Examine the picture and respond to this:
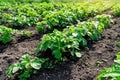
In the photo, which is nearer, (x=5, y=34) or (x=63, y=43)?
(x=63, y=43)

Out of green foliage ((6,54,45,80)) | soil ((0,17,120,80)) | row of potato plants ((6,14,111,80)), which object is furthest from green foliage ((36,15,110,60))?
green foliage ((6,54,45,80))

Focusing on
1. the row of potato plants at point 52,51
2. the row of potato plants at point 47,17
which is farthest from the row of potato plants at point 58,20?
the row of potato plants at point 52,51

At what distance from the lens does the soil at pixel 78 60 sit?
4.46 meters

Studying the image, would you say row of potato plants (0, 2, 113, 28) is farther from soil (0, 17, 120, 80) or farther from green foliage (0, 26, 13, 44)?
green foliage (0, 26, 13, 44)

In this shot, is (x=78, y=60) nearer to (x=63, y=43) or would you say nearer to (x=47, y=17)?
(x=63, y=43)

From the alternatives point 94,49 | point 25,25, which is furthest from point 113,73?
point 25,25

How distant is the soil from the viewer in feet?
14.6

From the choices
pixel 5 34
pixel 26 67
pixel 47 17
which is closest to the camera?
pixel 26 67

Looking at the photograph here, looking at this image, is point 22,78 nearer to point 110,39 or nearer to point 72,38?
point 72,38

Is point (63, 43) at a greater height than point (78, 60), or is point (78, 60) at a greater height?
point (63, 43)

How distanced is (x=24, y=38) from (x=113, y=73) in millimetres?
3942

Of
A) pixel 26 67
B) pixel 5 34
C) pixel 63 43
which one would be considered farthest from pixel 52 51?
pixel 5 34

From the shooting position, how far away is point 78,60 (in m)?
4.87

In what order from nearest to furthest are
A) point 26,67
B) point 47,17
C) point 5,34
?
point 26,67 → point 5,34 → point 47,17
